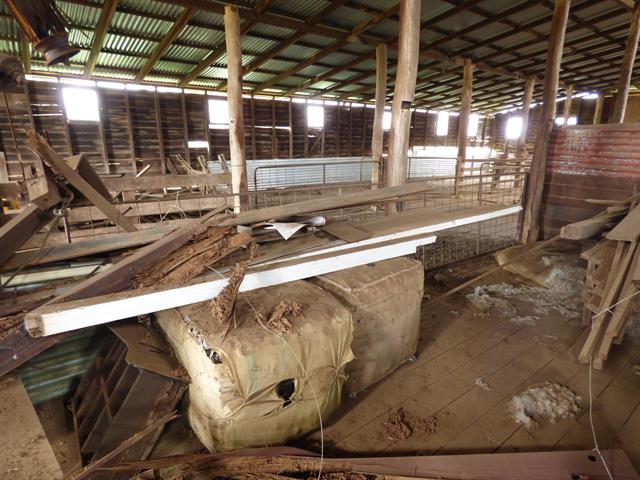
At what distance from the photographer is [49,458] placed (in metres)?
1.82

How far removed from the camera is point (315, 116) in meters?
16.4

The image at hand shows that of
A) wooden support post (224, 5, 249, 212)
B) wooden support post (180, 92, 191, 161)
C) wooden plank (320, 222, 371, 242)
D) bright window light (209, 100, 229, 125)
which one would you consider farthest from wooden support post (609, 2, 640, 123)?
wooden support post (180, 92, 191, 161)

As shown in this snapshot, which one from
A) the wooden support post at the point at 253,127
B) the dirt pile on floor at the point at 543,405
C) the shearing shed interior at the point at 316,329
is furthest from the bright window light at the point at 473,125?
the dirt pile on floor at the point at 543,405

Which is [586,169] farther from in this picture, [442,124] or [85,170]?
[442,124]

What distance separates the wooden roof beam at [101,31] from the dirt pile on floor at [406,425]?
313 inches

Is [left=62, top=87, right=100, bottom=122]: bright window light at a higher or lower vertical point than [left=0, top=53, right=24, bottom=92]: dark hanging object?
higher

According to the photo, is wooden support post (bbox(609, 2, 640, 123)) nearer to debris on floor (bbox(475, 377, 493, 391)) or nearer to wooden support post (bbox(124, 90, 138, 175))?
debris on floor (bbox(475, 377, 493, 391))

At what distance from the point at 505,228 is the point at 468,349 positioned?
4927 millimetres

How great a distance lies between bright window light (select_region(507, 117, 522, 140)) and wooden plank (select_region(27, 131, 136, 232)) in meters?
26.0

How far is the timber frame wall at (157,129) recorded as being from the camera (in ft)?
35.4

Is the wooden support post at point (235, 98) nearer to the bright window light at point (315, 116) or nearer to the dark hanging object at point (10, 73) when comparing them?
the dark hanging object at point (10, 73)

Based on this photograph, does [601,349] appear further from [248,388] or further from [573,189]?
[573,189]

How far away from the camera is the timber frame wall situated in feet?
35.4

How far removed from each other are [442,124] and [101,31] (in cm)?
1908
